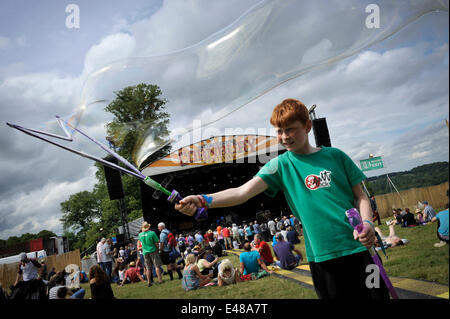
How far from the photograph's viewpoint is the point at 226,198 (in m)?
1.56

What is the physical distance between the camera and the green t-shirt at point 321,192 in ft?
4.79

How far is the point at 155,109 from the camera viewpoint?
3.04 meters

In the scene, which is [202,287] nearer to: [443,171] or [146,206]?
[443,171]

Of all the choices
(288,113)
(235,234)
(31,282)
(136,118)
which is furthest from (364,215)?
(235,234)

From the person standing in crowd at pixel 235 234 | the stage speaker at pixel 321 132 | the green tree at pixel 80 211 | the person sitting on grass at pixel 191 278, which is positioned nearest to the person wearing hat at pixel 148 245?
the person sitting on grass at pixel 191 278

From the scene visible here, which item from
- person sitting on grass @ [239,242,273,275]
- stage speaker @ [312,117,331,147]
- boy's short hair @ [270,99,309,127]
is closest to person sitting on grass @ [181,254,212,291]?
person sitting on grass @ [239,242,273,275]

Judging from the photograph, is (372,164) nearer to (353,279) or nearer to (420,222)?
(420,222)

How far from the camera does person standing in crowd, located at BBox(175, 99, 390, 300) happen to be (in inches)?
56.6

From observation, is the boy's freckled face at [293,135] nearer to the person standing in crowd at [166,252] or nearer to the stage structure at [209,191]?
the person standing in crowd at [166,252]

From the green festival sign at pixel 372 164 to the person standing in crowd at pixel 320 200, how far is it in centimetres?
863

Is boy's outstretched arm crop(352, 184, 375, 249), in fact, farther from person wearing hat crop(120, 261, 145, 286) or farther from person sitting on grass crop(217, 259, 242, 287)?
person wearing hat crop(120, 261, 145, 286)

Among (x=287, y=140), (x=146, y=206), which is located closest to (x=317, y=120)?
(x=287, y=140)

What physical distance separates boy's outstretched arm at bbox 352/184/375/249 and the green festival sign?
8.55m

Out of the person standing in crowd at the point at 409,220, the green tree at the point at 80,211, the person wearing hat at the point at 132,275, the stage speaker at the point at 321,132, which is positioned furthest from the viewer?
the green tree at the point at 80,211
